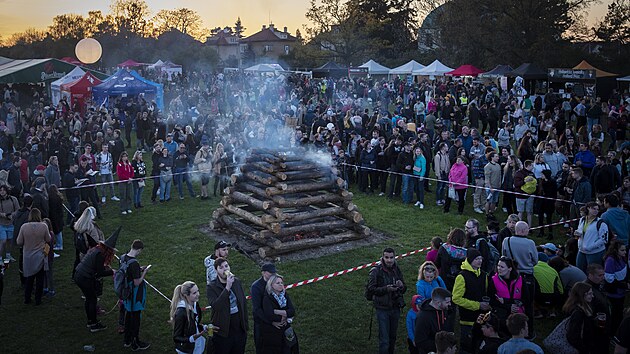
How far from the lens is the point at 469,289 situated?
22.7 ft

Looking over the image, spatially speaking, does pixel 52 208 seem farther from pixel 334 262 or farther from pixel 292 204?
pixel 334 262

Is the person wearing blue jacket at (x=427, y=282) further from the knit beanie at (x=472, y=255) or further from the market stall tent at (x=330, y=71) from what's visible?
the market stall tent at (x=330, y=71)

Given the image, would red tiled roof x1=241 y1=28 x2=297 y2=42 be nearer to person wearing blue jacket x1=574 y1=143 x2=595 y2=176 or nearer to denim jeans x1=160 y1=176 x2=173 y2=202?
denim jeans x1=160 y1=176 x2=173 y2=202

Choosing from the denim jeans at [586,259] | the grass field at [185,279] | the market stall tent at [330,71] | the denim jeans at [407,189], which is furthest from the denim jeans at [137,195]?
the market stall tent at [330,71]

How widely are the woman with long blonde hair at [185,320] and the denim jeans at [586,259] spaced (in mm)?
5856

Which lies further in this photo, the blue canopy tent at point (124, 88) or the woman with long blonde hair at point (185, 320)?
the blue canopy tent at point (124, 88)

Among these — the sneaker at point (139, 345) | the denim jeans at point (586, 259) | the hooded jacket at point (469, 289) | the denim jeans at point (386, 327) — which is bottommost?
the sneaker at point (139, 345)

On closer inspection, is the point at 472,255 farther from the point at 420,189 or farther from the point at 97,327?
the point at 420,189

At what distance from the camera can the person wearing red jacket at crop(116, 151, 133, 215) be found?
14.8m

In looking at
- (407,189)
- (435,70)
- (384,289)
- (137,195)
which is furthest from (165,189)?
(435,70)

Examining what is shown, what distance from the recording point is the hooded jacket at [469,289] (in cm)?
691

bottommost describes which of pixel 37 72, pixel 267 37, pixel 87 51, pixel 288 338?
pixel 288 338

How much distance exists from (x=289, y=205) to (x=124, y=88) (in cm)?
1911

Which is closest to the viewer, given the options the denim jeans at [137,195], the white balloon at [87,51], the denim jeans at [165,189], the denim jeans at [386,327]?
the denim jeans at [386,327]
